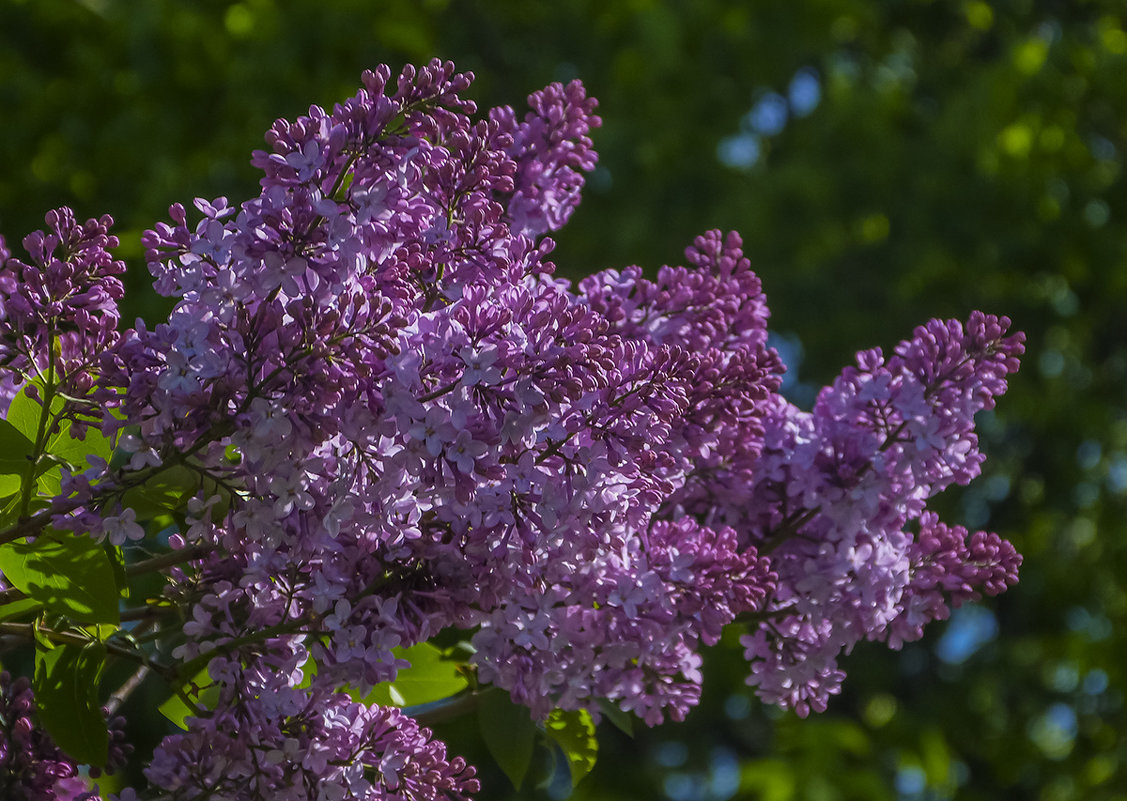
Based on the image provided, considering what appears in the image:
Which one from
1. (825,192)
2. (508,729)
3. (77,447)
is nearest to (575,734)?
(508,729)

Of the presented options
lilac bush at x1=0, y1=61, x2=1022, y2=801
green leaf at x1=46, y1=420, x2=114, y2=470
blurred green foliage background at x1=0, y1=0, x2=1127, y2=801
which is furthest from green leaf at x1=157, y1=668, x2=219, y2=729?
blurred green foliage background at x1=0, y1=0, x2=1127, y2=801

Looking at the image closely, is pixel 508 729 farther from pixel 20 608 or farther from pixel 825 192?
pixel 825 192

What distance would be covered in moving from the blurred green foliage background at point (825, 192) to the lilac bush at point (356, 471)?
111 inches

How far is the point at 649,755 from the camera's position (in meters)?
4.21

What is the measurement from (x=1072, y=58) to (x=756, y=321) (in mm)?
3555

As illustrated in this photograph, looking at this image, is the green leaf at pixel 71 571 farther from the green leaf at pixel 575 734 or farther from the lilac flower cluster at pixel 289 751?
the green leaf at pixel 575 734

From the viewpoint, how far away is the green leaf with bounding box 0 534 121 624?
2.43 ft

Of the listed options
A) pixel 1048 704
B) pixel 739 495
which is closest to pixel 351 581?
pixel 739 495

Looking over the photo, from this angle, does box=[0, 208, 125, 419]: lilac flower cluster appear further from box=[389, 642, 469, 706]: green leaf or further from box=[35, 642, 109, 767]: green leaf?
box=[389, 642, 469, 706]: green leaf

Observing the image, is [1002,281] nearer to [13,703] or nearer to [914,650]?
[914,650]

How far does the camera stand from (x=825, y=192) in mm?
3748

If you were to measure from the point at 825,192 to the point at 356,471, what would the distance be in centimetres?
320

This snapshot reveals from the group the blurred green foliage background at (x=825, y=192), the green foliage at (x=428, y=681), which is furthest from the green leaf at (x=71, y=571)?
the blurred green foliage background at (x=825, y=192)

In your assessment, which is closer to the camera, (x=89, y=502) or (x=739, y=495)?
(x=89, y=502)
